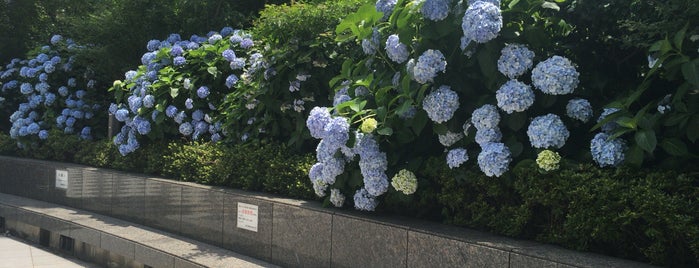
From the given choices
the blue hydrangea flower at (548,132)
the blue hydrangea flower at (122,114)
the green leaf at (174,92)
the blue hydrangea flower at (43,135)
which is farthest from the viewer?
the blue hydrangea flower at (43,135)

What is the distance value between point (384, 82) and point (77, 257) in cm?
506

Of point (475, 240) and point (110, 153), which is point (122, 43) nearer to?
point (110, 153)

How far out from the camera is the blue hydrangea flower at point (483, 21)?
164 inches

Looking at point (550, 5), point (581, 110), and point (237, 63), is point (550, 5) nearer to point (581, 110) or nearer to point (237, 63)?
point (581, 110)

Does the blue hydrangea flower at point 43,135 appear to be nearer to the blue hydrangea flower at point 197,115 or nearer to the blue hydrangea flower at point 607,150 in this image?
the blue hydrangea flower at point 197,115

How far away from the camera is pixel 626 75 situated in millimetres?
4547

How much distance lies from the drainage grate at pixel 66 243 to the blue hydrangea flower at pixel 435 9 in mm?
5847

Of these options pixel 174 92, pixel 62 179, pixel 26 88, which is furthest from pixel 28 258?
pixel 26 88

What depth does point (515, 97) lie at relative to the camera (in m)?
4.18

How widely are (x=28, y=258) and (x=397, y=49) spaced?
18.7 ft

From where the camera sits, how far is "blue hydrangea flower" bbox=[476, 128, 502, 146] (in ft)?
14.2

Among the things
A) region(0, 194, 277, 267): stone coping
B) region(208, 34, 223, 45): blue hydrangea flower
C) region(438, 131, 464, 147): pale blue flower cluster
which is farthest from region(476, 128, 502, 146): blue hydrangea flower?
region(208, 34, 223, 45): blue hydrangea flower

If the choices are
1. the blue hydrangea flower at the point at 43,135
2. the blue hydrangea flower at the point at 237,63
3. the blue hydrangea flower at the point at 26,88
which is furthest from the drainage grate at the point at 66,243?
the blue hydrangea flower at the point at 26,88

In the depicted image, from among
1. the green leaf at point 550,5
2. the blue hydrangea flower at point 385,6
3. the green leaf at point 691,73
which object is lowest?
the green leaf at point 691,73
